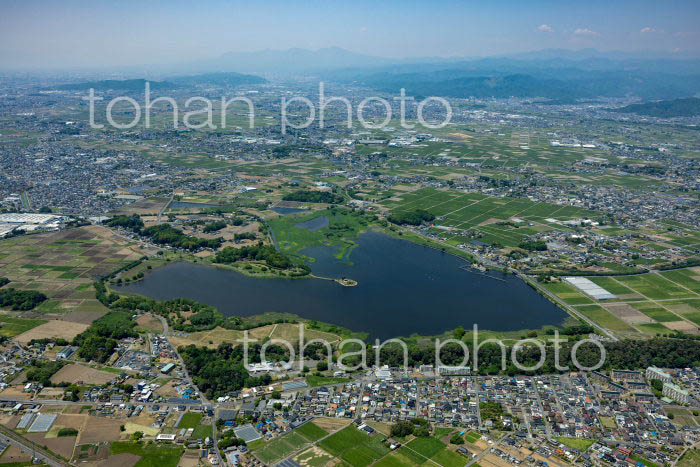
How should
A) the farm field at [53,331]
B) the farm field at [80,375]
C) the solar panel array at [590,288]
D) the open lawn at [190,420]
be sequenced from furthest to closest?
the solar panel array at [590,288] → the farm field at [53,331] → the farm field at [80,375] → the open lawn at [190,420]

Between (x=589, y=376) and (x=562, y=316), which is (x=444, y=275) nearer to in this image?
(x=562, y=316)

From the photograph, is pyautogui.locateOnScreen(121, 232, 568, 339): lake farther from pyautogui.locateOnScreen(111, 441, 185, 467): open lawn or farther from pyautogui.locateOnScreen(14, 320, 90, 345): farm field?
pyautogui.locateOnScreen(111, 441, 185, 467): open lawn

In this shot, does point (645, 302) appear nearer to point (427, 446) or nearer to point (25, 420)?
point (427, 446)

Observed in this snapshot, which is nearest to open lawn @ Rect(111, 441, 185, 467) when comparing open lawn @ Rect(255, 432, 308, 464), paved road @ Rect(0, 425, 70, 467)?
paved road @ Rect(0, 425, 70, 467)

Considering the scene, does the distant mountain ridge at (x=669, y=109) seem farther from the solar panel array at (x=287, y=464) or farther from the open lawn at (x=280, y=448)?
the solar panel array at (x=287, y=464)

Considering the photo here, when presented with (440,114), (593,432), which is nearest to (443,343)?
(593,432)

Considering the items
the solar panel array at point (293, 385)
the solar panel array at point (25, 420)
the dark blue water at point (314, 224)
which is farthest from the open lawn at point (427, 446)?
the dark blue water at point (314, 224)
